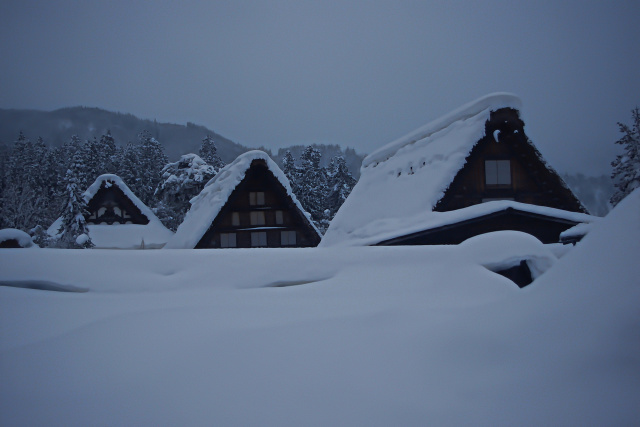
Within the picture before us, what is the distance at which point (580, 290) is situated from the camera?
5.45 feet

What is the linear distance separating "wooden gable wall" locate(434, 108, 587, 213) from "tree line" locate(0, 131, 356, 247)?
50.2ft

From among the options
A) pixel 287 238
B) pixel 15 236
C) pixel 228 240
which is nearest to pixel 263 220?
pixel 287 238

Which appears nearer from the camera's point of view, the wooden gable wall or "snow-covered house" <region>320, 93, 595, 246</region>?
"snow-covered house" <region>320, 93, 595, 246</region>

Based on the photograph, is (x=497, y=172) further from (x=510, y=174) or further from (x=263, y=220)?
(x=263, y=220)

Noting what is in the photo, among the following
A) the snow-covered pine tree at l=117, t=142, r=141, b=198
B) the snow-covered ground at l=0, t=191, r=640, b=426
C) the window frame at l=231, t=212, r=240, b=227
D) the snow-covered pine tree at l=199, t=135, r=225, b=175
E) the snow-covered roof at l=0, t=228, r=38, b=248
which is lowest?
the snow-covered ground at l=0, t=191, r=640, b=426

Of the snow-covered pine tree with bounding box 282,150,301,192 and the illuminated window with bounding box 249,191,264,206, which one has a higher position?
the snow-covered pine tree with bounding box 282,150,301,192

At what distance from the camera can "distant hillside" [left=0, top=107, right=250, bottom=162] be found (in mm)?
14914

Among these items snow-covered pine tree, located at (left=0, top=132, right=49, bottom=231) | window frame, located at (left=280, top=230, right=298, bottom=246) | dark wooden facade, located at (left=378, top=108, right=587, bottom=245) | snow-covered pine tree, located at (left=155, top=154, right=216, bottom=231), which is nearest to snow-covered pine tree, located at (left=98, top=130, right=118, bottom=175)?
snow-covered pine tree, located at (left=0, top=132, right=49, bottom=231)

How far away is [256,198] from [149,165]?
14.7 m

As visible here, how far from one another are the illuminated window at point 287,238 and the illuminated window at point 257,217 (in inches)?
43.2

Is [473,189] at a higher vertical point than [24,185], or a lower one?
lower

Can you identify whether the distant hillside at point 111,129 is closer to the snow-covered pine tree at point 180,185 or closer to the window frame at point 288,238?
the snow-covered pine tree at point 180,185

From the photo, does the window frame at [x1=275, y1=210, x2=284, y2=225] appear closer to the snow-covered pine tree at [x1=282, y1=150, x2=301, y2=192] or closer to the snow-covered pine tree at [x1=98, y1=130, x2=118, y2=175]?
the snow-covered pine tree at [x1=282, y1=150, x2=301, y2=192]

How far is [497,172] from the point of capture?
37.8 ft
